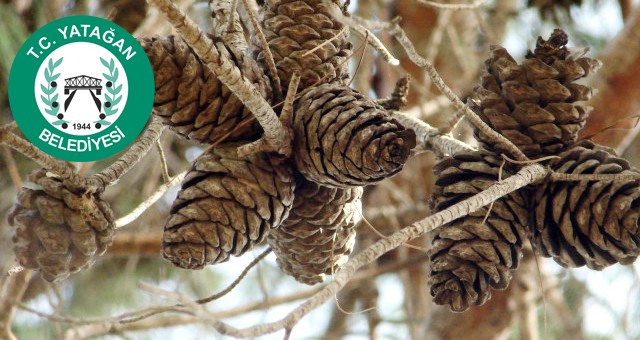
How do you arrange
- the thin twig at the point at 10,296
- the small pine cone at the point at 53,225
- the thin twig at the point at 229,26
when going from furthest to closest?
the thin twig at the point at 10,296 → the thin twig at the point at 229,26 → the small pine cone at the point at 53,225

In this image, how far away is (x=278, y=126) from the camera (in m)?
0.70

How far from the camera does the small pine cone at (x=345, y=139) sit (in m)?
0.69

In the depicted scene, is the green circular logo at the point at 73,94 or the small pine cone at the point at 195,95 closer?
the small pine cone at the point at 195,95

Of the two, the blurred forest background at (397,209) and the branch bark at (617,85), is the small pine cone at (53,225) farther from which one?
the branch bark at (617,85)

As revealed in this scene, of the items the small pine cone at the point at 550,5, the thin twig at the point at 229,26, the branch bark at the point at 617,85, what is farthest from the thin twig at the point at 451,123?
the small pine cone at the point at 550,5

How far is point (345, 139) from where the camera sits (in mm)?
713

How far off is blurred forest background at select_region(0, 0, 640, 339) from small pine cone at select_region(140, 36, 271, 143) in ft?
1.79

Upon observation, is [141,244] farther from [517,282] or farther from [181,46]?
[181,46]

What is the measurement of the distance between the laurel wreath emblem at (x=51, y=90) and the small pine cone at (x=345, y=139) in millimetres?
272

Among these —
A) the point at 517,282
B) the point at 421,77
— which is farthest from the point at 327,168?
the point at 421,77

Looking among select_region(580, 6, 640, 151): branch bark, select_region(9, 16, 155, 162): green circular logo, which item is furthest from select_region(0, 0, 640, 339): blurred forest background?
select_region(9, 16, 155, 162): green circular logo

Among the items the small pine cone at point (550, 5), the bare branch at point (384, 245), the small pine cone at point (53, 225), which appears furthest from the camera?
the small pine cone at point (550, 5)

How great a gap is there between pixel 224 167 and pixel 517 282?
110cm

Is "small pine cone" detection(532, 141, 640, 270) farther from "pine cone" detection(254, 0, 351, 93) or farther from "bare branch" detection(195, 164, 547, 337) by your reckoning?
"pine cone" detection(254, 0, 351, 93)
